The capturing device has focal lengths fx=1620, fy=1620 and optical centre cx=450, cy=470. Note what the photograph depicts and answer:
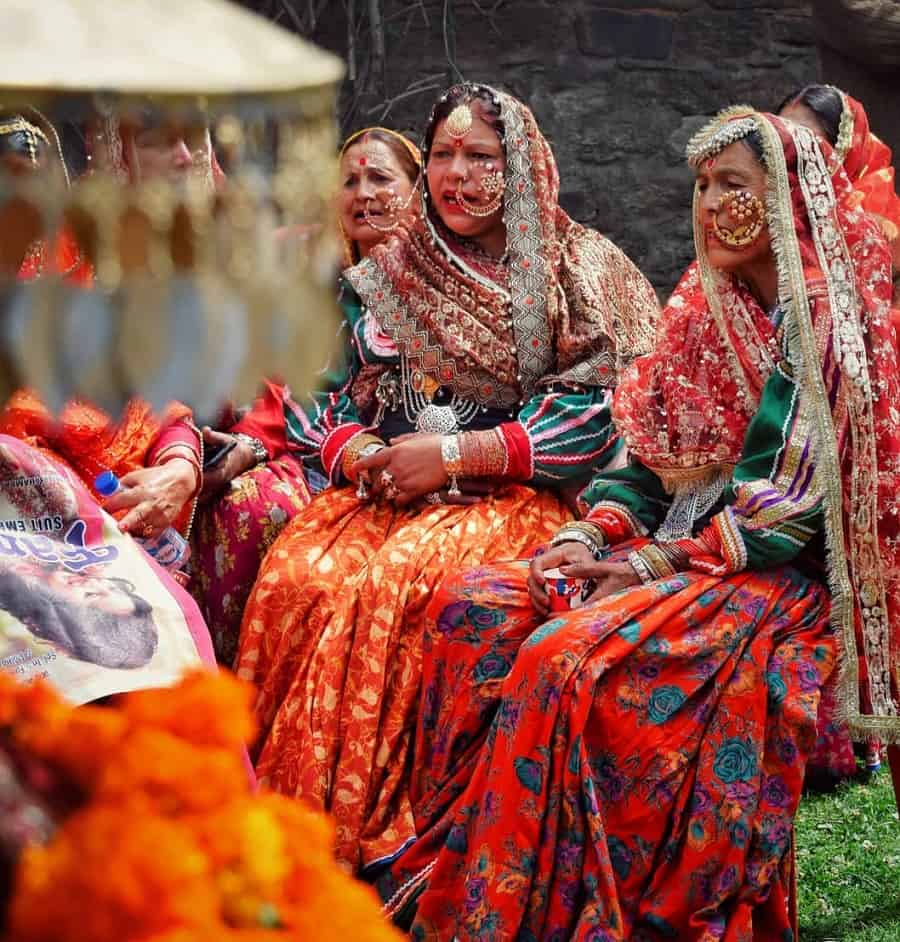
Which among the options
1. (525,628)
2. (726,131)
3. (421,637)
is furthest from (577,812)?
(726,131)

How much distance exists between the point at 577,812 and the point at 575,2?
455cm

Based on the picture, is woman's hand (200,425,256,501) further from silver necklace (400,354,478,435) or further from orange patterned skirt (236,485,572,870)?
silver necklace (400,354,478,435)

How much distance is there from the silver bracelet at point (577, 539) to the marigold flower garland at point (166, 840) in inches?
81.7

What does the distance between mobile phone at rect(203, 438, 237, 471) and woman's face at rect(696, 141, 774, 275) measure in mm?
1478

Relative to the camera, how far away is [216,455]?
438 cm

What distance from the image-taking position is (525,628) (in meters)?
3.60

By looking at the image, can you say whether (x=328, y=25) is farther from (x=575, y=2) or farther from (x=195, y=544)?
(x=195, y=544)

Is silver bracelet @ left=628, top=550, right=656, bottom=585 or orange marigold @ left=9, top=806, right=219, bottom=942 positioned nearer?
orange marigold @ left=9, top=806, right=219, bottom=942

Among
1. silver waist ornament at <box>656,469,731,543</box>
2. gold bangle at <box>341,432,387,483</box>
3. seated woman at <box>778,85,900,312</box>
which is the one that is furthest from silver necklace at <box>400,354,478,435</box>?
seated woman at <box>778,85,900,312</box>

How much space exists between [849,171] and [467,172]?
100 centimetres

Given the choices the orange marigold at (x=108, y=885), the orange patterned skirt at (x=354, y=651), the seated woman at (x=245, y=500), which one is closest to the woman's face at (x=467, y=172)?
the seated woman at (x=245, y=500)

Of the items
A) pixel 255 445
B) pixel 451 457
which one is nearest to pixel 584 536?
pixel 451 457

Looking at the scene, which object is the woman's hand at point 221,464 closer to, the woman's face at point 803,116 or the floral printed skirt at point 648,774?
the floral printed skirt at point 648,774

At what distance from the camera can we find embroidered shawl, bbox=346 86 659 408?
13.9ft
